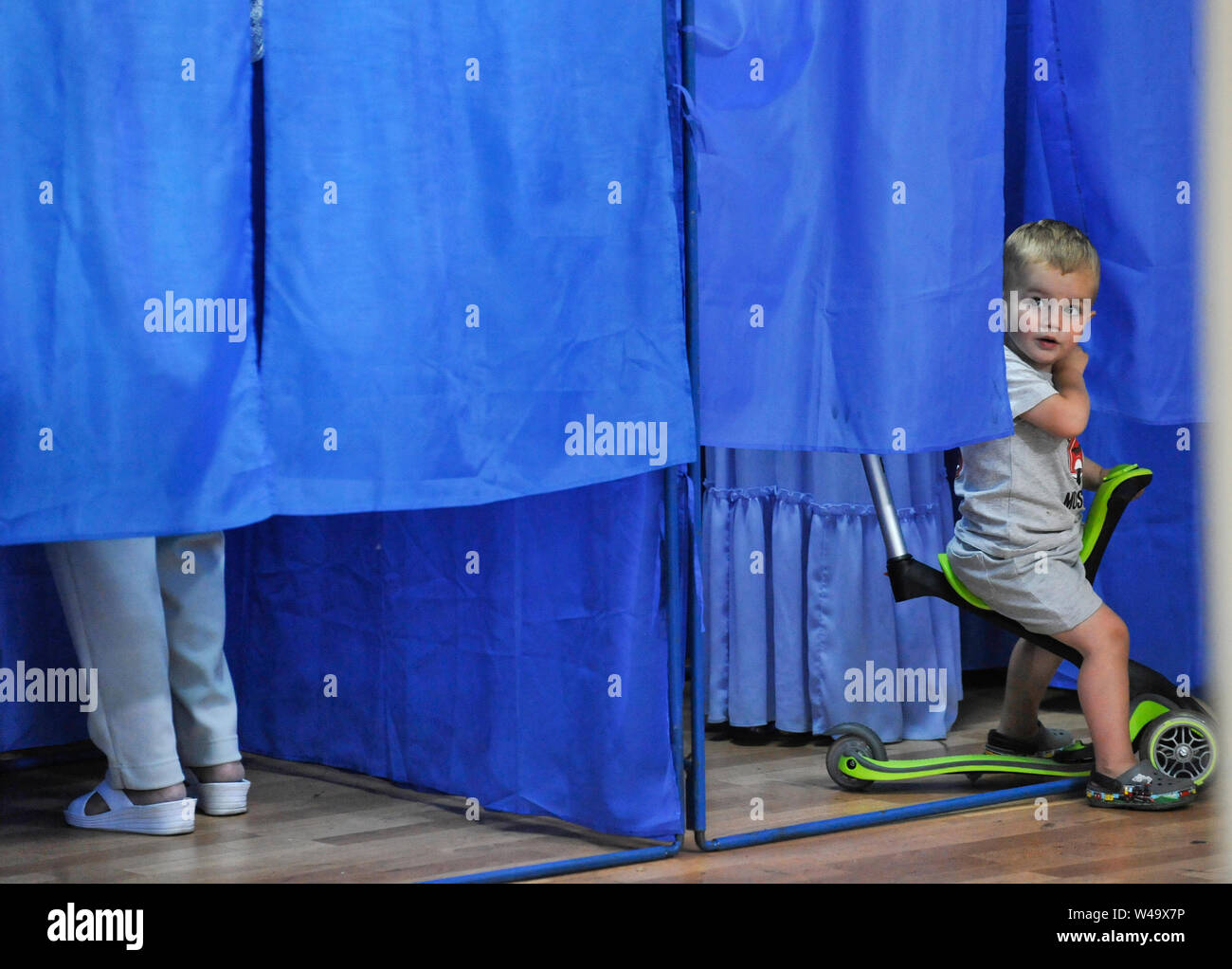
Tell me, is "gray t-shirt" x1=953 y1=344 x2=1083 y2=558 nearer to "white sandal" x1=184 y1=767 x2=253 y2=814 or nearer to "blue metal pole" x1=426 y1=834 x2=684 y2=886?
"blue metal pole" x1=426 y1=834 x2=684 y2=886

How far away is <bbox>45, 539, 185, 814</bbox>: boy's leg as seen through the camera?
2.54 metres

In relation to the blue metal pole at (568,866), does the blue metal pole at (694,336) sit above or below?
above

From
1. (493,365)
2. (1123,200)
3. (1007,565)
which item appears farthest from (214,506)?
(1123,200)

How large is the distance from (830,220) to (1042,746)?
1.22 metres

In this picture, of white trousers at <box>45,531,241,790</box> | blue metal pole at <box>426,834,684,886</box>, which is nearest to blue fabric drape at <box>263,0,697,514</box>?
blue metal pole at <box>426,834,684,886</box>

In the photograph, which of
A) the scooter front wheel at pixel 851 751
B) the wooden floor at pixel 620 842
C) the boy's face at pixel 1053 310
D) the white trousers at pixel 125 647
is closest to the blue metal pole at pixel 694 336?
the wooden floor at pixel 620 842

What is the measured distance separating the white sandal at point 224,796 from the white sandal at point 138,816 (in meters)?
0.08

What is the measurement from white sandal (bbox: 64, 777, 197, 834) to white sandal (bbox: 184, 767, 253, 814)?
0.08 m

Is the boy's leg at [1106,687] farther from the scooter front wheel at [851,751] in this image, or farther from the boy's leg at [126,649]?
the boy's leg at [126,649]

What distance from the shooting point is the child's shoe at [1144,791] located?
260 centimetres

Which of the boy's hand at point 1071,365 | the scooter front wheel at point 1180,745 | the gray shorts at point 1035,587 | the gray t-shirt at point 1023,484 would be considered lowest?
the scooter front wheel at point 1180,745

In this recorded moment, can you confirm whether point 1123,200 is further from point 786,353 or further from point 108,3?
point 108,3

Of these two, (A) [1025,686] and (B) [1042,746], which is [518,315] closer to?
(A) [1025,686]

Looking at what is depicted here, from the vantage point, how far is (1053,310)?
8.77ft
